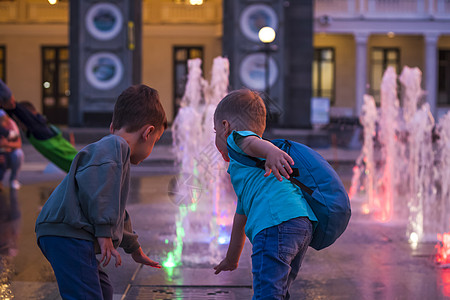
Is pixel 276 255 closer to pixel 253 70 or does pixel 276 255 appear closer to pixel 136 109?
pixel 136 109

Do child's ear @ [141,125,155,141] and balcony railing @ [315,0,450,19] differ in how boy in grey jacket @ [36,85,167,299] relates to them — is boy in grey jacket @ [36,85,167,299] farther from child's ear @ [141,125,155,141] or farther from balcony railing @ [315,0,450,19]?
balcony railing @ [315,0,450,19]

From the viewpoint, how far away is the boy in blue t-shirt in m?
2.60

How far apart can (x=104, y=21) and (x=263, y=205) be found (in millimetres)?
19357

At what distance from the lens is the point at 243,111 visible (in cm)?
287

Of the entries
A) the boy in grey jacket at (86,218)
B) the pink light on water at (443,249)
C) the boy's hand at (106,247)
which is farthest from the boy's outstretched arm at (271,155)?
the pink light on water at (443,249)

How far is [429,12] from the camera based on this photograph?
2905 cm

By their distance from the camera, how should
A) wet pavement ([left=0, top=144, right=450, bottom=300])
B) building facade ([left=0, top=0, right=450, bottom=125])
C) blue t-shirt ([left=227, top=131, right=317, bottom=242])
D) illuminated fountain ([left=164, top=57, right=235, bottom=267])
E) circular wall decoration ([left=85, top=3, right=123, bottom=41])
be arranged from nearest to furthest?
blue t-shirt ([left=227, top=131, right=317, bottom=242])
wet pavement ([left=0, top=144, right=450, bottom=300])
illuminated fountain ([left=164, top=57, right=235, bottom=267])
circular wall decoration ([left=85, top=3, right=123, bottom=41])
building facade ([left=0, top=0, right=450, bottom=125])

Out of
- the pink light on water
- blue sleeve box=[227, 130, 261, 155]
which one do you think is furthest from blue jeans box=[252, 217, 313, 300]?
the pink light on water

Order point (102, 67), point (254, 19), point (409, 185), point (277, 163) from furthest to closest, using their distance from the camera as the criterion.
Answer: point (254, 19)
point (102, 67)
point (409, 185)
point (277, 163)

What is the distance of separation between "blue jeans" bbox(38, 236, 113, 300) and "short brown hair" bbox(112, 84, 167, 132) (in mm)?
568

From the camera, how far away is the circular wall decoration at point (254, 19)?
2128 cm

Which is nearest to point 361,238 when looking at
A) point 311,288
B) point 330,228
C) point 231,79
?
point 311,288

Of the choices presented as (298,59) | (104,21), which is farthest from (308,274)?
(298,59)

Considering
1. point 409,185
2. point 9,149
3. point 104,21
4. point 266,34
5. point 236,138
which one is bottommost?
point 409,185
